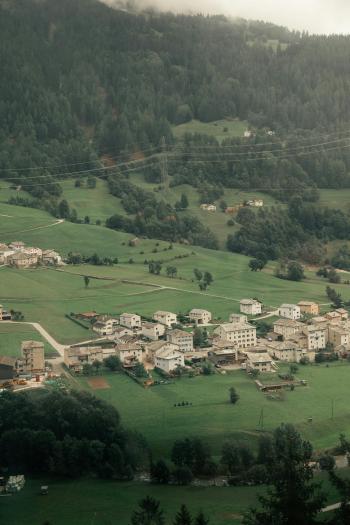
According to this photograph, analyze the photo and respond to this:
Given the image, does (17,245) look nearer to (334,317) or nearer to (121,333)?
(121,333)

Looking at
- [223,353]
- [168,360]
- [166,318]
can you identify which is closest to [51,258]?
[166,318]

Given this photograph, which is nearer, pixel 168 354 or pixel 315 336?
pixel 168 354

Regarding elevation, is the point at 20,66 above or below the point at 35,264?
above

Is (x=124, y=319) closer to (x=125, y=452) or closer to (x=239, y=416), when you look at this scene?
(x=239, y=416)

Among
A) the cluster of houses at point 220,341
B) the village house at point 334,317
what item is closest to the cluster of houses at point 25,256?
the cluster of houses at point 220,341

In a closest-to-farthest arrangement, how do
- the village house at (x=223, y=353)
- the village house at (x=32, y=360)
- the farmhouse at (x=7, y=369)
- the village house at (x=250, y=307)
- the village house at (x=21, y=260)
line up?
the farmhouse at (x=7, y=369) → the village house at (x=32, y=360) → the village house at (x=223, y=353) → the village house at (x=250, y=307) → the village house at (x=21, y=260)

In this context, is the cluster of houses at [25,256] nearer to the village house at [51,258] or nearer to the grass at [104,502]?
the village house at [51,258]

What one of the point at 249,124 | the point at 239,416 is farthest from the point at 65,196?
the point at 239,416
